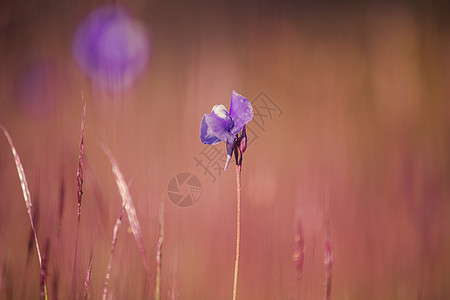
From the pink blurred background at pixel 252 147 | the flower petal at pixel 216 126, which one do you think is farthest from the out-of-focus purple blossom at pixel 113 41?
the flower petal at pixel 216 126

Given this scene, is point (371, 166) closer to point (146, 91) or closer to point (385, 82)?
point (385, 82)

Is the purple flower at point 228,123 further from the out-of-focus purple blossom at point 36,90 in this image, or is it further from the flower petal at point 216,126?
the out-of-focus purple blossom at point 36,90

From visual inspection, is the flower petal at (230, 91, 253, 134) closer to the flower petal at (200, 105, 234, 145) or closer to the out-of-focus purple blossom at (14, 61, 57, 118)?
the flower petal at (200, 105, 234, 145)

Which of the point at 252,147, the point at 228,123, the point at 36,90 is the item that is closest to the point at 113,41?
the point at 36,90

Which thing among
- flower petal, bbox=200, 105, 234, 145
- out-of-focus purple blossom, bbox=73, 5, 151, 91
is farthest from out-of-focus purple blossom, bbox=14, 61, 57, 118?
flower petal, bbox=200, 105, 234, 145

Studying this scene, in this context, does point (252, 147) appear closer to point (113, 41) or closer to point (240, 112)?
point (240, 112)

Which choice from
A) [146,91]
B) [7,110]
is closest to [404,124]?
[146,91]
